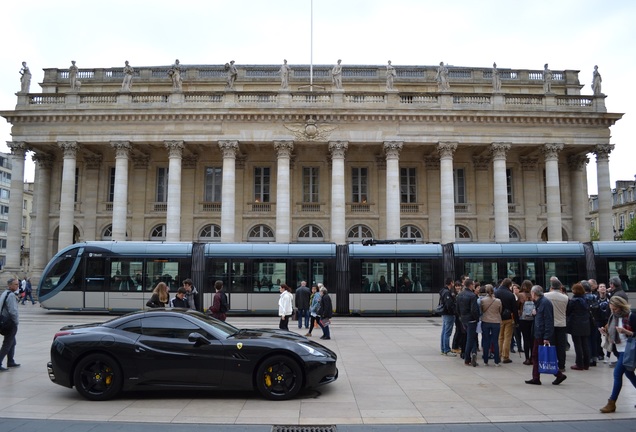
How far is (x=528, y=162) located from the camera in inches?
1454

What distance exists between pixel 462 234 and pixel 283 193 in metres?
13.6

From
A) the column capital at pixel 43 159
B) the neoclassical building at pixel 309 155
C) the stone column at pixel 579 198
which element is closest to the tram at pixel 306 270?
the neoclassical building at pixel 309 155

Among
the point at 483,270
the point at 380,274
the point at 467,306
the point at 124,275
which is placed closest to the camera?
the point at 467,306

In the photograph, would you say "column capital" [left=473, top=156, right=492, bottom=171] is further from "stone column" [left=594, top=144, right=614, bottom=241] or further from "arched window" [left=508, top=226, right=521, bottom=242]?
"stone column" [left=594, top=144, right=614, bottom=241]

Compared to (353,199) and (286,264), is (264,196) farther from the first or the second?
(286,264)

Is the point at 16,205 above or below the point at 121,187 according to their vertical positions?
below

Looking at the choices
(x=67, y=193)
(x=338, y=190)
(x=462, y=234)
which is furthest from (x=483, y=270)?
(x=67, y=193)

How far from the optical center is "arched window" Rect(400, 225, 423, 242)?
118 feet

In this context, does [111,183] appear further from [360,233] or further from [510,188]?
[510,188]

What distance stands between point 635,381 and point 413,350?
667 centimetres

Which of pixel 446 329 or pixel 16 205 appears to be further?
pixel 16 205

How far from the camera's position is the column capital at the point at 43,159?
3618 centimetres

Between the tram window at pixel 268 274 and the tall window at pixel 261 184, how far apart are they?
1408cm

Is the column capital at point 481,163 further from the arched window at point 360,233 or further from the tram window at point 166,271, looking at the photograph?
the tram window at point 166,271
